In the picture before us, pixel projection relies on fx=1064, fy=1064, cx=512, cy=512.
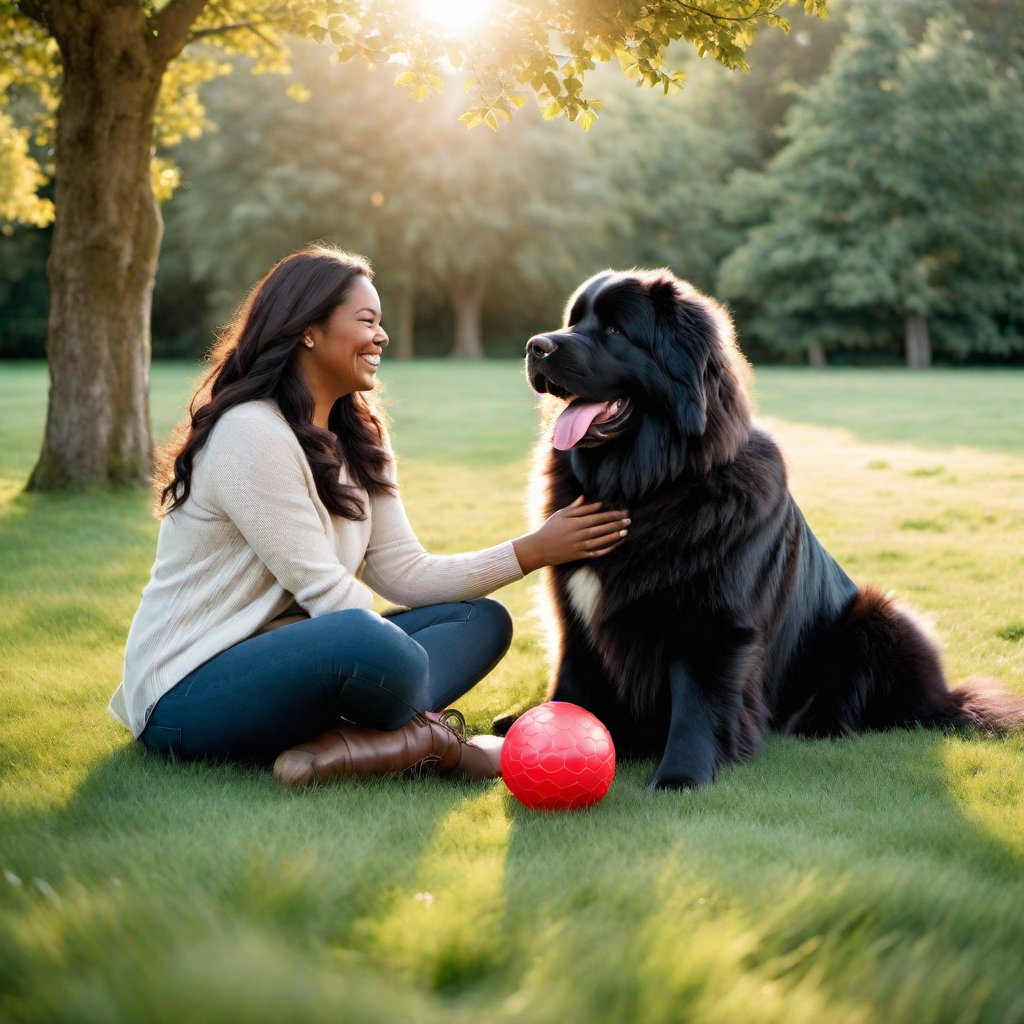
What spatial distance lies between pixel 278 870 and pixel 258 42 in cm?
910

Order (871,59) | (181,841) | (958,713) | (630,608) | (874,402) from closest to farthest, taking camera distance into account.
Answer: (181,841) → (630,608) → (958,713) → (874,402) → (871,59)

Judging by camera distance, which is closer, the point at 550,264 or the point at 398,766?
the point at 398,766

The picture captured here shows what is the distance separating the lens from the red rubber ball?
114 inches

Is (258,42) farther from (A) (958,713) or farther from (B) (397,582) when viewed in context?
(A) (958,713)

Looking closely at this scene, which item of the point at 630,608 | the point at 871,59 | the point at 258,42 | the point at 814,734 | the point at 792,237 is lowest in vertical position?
the point at 814,734

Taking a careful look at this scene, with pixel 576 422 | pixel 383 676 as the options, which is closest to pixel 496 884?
pixel 383 676

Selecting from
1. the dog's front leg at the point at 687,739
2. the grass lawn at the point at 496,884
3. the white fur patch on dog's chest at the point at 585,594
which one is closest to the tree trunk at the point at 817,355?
the grass lawn at the point at 496,884

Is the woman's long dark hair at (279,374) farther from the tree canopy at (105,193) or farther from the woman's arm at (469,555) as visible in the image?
the tree canopy at (105,193)

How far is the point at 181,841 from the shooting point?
245 centimetres

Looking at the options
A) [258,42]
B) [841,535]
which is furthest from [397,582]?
[258,42]

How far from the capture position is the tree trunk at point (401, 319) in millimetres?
35062

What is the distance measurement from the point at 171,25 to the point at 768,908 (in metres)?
7.76

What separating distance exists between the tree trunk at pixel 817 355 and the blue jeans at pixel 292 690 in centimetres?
3239

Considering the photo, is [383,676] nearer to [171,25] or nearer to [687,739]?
[687,739]
